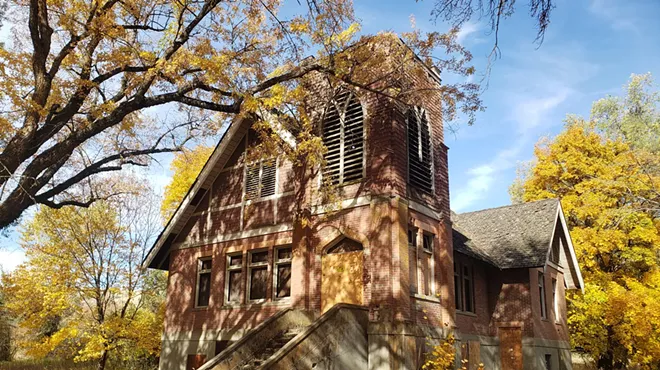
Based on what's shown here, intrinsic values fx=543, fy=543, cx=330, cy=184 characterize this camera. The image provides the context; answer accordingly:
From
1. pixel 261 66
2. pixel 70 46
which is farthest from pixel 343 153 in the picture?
pixel 70 46

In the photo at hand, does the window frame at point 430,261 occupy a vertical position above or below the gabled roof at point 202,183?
below

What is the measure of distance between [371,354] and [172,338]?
8.78 m

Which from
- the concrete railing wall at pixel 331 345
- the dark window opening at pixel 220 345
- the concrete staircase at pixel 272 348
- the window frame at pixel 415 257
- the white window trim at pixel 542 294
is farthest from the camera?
the white window trim at pixel 542 294

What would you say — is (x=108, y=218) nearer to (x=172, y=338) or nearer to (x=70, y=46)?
(x=172, y=338)

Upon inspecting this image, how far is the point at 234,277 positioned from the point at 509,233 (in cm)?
1134

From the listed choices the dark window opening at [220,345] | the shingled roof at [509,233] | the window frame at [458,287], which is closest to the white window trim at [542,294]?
the shingled roof at [509,233]

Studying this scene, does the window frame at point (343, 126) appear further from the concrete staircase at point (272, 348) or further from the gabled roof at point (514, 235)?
the gabled roof at point (514, 235)

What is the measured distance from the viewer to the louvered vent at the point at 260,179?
18.4m

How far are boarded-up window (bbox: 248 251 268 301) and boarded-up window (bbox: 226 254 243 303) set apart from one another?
18.5 inches

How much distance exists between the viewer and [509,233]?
22.3 m

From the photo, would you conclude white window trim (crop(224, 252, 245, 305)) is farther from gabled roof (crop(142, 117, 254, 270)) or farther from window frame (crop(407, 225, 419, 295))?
window frame (crop(407, 225, 419, 295))

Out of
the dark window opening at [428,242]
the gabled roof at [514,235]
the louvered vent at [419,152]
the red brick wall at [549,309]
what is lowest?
the red brick wall at [549,309]

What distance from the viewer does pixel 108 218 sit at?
74.6 feet

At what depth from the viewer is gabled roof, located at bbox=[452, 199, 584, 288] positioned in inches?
782
